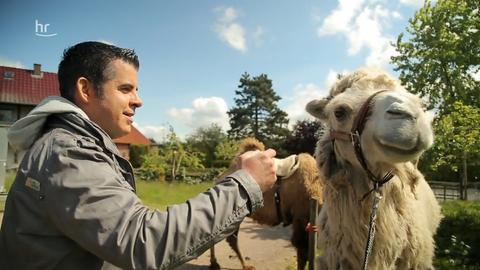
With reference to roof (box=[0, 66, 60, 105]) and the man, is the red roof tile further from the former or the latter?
the man

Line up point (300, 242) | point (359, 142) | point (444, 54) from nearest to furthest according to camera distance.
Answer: point (359, 142)
point (300, 242)
point (444, 54)

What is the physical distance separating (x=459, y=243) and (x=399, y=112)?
297 inches

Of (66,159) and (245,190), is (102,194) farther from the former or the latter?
(245,190)

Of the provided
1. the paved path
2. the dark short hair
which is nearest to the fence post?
the paved path

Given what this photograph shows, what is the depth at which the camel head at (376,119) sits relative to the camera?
2.17m

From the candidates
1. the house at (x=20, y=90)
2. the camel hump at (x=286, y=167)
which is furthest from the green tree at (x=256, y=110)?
the camel hump at (x=286, y=167)

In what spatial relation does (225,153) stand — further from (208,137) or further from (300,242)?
(300,242)

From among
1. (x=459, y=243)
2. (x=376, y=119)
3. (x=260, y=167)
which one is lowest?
(x=459, y=243)

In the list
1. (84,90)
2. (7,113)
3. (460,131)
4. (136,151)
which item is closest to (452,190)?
(460,131)

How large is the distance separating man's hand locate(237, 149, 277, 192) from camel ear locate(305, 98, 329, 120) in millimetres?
1862

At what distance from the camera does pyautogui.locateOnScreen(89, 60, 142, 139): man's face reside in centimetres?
167

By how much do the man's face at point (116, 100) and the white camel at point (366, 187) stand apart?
1.44 meters

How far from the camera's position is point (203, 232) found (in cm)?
125

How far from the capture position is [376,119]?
2.36 metres
